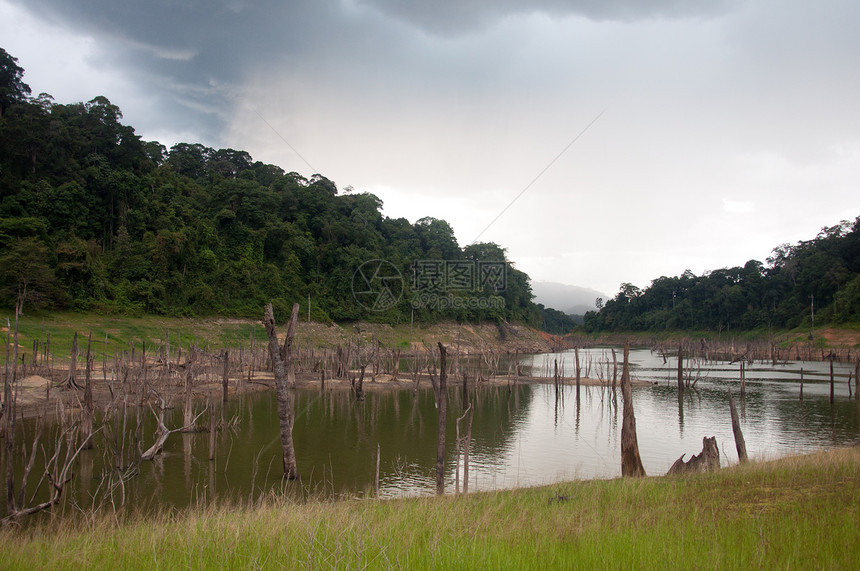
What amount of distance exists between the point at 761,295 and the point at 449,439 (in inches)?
3307

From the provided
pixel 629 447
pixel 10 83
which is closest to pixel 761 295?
pixel 629 447

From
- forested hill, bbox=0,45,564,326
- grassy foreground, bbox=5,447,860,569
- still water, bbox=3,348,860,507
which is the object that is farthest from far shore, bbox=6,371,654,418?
forested hill, bbox=0,45,564,326

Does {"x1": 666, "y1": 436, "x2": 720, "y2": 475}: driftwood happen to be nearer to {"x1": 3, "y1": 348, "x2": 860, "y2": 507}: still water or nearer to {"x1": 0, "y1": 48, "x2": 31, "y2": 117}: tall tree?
{"x1": 3, "y1": 348, "x2": 860, "y2": 507}: still water

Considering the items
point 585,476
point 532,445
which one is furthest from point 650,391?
point 585,476

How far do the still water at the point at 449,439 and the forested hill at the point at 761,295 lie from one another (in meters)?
41.9

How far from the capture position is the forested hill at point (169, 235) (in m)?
44.7

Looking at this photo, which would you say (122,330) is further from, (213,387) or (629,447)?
(629,447)

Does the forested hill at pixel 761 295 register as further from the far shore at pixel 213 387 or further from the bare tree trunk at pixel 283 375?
the bare tree trunk at pixel 283 375

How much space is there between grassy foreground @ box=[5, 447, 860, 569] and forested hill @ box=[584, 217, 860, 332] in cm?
6667

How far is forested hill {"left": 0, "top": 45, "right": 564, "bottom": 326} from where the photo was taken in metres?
44.7

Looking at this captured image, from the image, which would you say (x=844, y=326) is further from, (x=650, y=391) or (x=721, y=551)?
(x=721, y=551)

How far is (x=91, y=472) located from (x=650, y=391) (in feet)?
109

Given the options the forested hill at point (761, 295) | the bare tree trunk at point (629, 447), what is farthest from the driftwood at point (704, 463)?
the forested hill at point (761, 295)

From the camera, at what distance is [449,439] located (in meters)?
20.9
